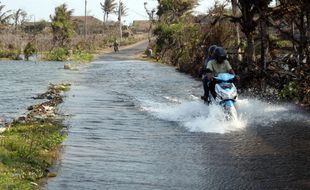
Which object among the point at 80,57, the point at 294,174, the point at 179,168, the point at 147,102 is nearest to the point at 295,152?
the point at 294,174

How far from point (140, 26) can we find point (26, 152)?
391 ft

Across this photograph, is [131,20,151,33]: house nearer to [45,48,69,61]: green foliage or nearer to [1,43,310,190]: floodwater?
[45,48,69,61]: green foliage

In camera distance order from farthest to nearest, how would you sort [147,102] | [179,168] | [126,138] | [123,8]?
[123,8], [147,102], [126,138], [179,168]

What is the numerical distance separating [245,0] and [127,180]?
11.7 meters

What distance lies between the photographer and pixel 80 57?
51.8 meters

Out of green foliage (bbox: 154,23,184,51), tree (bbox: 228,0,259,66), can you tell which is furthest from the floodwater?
green foliage (bbox: 154,23,184,51)

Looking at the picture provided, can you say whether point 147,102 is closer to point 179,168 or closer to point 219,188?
point 179,168

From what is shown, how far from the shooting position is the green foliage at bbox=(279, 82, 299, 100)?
49.7ft

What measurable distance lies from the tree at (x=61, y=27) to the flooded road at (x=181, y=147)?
48348 mm

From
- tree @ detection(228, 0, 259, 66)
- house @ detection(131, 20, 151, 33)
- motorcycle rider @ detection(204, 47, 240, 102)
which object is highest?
house @ detection(131, 20, 151, 33)

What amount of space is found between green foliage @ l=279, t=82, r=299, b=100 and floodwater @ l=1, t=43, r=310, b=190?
0.61 metres

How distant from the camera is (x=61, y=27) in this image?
6359cm

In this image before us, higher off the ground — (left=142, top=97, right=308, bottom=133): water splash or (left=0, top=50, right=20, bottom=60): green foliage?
(left=142, top=97, right=308, bottom=133): water splash

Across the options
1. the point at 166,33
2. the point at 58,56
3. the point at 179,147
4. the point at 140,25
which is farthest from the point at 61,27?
the point at 140,25
